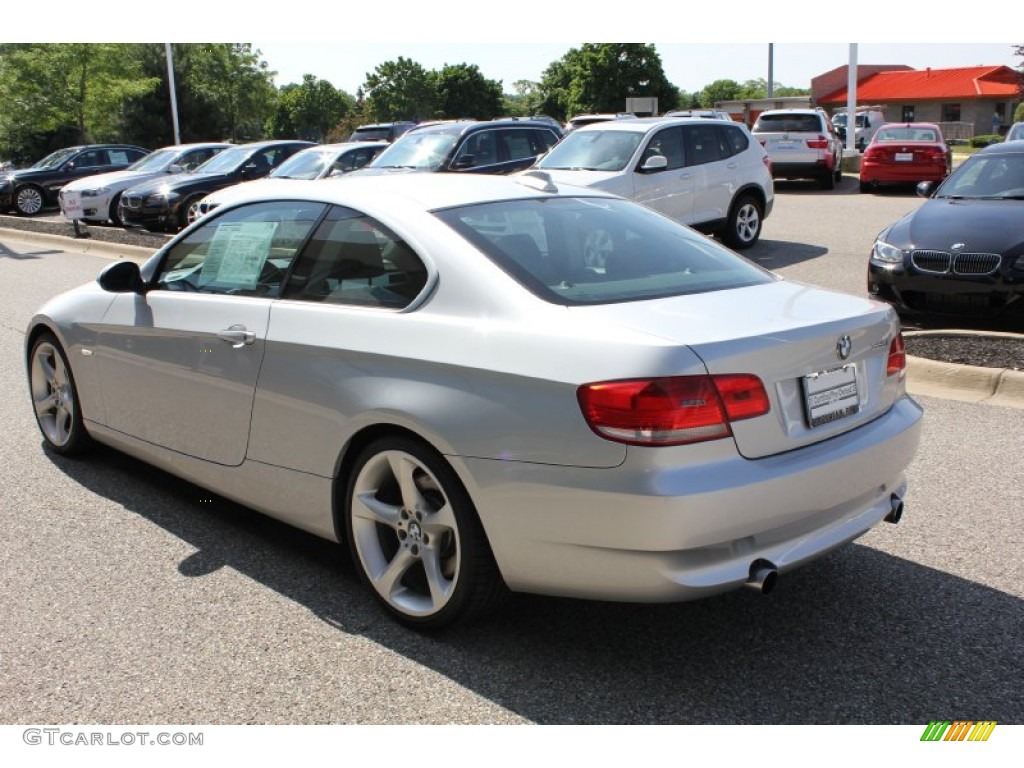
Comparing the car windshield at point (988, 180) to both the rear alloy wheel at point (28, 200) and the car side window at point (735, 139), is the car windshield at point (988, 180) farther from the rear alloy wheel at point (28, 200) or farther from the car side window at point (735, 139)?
the rear alloy wheel at point (28, 200)

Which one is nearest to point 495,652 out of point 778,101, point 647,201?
point 647,201

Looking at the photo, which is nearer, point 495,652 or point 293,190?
point 495,652

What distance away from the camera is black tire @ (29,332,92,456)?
Result: 5.48m

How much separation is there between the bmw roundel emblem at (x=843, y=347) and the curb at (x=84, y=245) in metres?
14.0

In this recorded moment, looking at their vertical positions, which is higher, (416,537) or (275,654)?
(416,537)

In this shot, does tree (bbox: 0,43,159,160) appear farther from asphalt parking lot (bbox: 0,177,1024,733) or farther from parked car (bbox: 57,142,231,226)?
Answer: asphalt parking lot (bbox: 0,177,1024,733)

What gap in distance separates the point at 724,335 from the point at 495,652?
132cm

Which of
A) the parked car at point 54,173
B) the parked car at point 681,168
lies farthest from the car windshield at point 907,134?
the parked car at point 54,173

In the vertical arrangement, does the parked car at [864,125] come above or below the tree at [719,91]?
below

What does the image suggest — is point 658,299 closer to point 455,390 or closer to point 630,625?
point 455,390

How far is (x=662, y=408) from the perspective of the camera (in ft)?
9.79

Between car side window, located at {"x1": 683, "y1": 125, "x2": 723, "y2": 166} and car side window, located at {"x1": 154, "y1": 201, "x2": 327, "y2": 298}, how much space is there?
30.8 ft

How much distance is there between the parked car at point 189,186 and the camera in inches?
727

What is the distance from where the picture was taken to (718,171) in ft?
44.2
